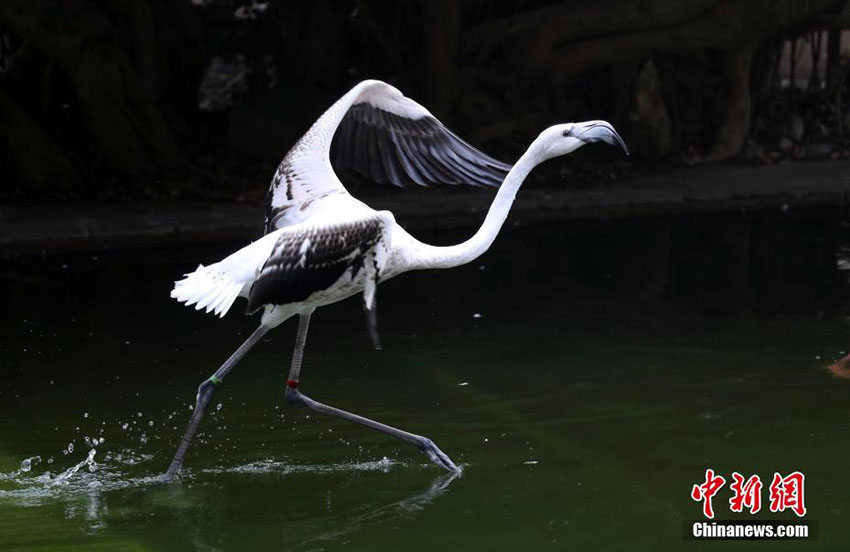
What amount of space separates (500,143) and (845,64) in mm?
3831

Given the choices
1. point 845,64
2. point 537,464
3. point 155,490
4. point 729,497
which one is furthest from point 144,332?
point 845,64

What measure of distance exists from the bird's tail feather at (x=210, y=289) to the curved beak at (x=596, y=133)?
148 centimetres

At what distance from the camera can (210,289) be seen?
582 centimetres

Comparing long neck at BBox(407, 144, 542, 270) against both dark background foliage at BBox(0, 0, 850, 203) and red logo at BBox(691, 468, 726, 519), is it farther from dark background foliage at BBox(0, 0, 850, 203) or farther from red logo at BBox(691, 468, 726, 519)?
dark background foliage at BBox(0, 0, 850, 203)

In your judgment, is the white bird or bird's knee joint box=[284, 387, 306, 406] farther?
bird's knee joint box=[284, 387, 306, 406]

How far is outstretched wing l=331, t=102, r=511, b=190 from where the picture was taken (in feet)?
22.3

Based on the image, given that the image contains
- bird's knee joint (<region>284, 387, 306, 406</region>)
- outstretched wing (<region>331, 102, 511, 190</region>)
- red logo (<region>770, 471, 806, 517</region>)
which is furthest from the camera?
outstretched wing (<region>331, 102, 511, 190</region>)

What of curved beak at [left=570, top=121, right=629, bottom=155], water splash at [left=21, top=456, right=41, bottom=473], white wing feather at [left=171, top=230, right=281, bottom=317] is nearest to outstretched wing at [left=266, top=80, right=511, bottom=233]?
white wing feather at [left=171, top=230, right=281, bottom=317]

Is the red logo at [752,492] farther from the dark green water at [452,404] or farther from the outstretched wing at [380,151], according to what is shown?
the outstretched wing at [380,151]

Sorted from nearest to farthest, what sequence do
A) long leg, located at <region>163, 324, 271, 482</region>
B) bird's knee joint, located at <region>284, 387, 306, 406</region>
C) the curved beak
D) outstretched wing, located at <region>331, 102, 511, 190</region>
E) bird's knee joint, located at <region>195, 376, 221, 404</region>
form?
the curved beak
long leg, located at <region>163, 324, 271, 482</region>
bird's knee joint, located at <region>195, 376, 221, 404</region>
bird's knee joint, located at <region>284, 387, 306, 406</region>
outstretched wing, located at <region>331, 102, 511, 190</region>

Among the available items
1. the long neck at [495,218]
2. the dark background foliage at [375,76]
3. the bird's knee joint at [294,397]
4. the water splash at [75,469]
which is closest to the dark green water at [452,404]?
the water splash at [75,469]

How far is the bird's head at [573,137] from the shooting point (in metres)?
5.60

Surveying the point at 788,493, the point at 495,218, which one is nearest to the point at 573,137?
the point at 495,218

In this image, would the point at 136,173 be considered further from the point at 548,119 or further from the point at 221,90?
the point at 548,119
